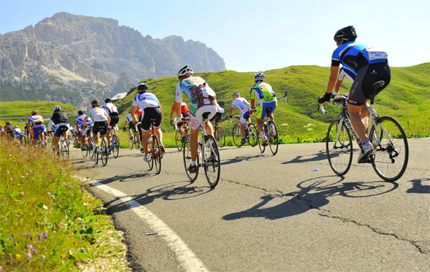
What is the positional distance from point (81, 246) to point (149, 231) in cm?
94

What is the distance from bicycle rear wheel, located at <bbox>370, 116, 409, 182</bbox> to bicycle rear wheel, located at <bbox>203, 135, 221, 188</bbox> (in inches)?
109

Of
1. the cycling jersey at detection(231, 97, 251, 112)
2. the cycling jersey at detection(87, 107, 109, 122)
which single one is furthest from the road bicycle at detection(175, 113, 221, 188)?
the cycling jersey at detection(231, 97, 251, 112)

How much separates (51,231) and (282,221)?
2716 mm

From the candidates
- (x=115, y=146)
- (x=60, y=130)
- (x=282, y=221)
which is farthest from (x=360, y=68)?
(x=60, y=130)

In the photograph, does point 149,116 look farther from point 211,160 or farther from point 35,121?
point 35,121

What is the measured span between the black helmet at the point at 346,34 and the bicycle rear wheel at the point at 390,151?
4.85ft

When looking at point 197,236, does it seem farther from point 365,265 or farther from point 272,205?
point 365,265

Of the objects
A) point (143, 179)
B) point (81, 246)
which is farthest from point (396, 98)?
point (81, 246)

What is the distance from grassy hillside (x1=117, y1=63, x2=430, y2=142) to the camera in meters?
44.6

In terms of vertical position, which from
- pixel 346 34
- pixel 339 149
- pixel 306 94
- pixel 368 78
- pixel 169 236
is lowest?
pixel 169 236

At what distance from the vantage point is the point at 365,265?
3105 mm

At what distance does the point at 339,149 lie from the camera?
7211mm

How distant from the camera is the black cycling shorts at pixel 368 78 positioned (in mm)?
5695

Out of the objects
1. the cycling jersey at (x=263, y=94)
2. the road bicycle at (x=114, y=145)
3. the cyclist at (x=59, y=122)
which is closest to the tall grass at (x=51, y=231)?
the cycling jersey at (x=263, y=94)
